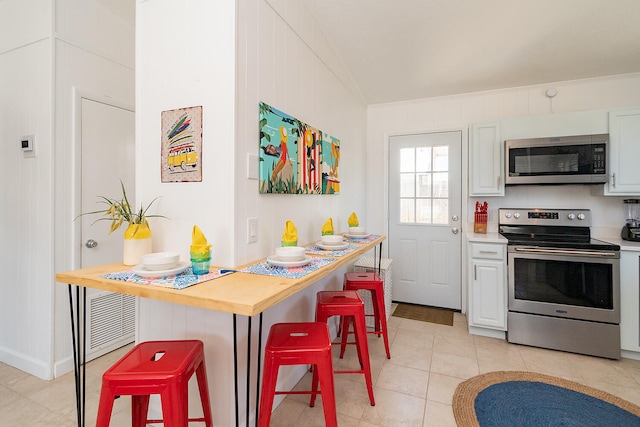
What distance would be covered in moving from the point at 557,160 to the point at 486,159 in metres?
0.57

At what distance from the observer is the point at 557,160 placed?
2.81 meters

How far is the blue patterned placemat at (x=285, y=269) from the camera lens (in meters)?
1.37

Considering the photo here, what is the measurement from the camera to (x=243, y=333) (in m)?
A: 1.59

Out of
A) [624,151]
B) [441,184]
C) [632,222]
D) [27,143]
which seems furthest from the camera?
[441,184]

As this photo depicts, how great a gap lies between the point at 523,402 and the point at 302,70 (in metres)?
2.62

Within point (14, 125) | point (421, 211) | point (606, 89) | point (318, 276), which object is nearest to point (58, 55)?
point (14, 125)

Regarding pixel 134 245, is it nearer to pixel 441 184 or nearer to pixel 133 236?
pixel 133 236

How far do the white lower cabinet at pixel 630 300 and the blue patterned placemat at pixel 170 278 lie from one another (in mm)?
3016

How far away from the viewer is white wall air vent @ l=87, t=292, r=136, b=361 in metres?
2.39

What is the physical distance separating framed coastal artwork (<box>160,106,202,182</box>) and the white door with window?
2642 mm

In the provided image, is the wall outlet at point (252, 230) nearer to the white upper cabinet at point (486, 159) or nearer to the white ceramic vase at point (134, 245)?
the white ceramic vase at point (134, 245)

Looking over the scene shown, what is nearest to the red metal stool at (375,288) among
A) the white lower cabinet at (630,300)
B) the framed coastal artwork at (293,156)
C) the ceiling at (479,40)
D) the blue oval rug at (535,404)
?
the blue oval rug at (535,404)

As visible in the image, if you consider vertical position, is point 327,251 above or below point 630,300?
above

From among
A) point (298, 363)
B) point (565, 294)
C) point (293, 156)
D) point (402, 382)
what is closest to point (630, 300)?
point (565, 294)
